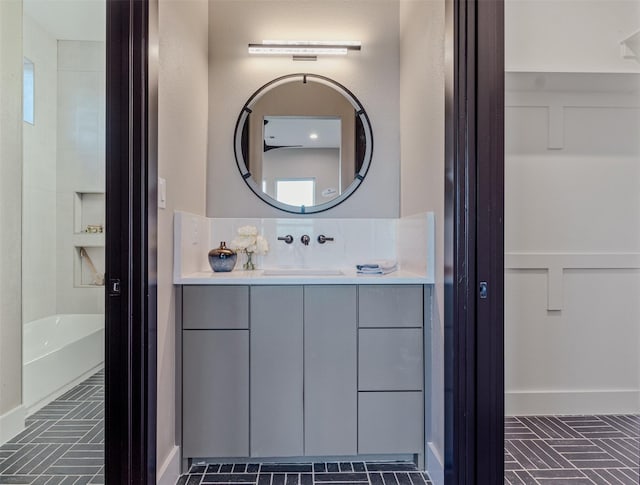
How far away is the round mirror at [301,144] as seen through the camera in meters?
2.27

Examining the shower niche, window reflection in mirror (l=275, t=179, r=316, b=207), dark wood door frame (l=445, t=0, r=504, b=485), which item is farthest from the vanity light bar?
the shower niche

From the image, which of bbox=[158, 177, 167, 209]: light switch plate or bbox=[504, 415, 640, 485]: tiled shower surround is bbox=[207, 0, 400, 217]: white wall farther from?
bbox=[504, 415, 640, 485]: tiled shower surround

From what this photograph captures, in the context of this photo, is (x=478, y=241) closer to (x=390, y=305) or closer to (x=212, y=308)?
(x=390, y=305)

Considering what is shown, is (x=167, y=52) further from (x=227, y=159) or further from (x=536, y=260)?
(x=536, y=260)

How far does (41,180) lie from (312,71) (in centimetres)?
195

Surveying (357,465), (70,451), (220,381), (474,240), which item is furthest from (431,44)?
(70,451)

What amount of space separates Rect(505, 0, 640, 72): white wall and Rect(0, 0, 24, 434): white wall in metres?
2.77

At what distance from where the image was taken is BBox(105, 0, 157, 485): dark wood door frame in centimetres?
127

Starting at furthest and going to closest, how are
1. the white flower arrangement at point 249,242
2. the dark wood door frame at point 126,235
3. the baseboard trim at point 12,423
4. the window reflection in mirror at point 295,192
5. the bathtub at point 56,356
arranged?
the window reflection in mirror at point 295,192, the white flower arrangement at point 249,242, the bathtub at point 56,356, the baseboard trim at point 12,423, the dark wood door frame at point 126,235

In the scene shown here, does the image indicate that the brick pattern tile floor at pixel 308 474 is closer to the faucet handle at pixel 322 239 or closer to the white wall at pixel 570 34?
the faucet handle at pixel 322 239

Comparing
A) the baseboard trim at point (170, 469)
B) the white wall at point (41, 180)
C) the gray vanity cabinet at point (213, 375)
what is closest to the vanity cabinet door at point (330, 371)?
the gray vanity cabinet at point (213, 375)

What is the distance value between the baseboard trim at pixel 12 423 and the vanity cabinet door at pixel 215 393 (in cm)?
96

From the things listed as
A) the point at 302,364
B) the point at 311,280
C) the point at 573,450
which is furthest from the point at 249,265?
the point at 573,450

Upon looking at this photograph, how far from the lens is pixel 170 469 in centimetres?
154
